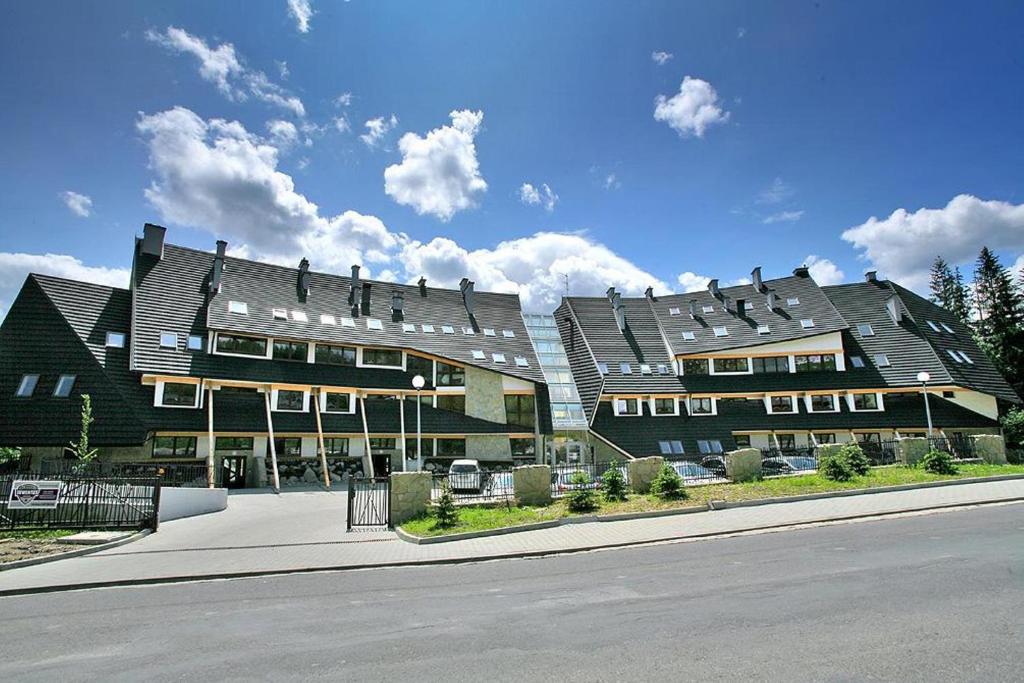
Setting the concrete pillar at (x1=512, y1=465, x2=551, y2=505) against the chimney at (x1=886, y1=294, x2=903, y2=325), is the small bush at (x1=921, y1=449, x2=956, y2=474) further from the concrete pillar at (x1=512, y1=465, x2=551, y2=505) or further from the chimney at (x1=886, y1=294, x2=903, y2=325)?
the chimney at (x1=886, y1=294, x2=903, y2=325)

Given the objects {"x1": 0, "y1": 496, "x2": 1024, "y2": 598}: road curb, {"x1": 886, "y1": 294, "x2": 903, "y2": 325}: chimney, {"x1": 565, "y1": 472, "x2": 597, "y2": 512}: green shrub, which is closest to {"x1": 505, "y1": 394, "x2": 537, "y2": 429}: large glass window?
{"x1": 565, "y1": 472, "x2": 597, "y2": 512}: green shrub

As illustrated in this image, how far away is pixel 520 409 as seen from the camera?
128ft

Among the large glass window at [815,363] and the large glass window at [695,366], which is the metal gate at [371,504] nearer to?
the large glass window at [695,366]

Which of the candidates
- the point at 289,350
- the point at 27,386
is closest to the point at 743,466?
the point at 289,350

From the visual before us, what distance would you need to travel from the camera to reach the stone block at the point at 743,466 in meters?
20.1

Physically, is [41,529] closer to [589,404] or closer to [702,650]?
[702,650]

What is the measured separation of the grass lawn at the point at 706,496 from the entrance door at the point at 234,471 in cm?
1925

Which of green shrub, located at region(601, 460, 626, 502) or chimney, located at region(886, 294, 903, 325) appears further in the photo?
chimney, located at region(886, 294, 903, 325)

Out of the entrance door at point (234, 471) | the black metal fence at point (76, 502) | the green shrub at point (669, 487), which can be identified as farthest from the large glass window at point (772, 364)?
the black metal fence at point (76, 502)

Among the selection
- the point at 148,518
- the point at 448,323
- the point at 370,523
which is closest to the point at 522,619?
the point at 370,523

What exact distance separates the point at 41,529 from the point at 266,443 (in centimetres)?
1651

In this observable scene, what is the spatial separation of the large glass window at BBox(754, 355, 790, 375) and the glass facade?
13723 millimetres

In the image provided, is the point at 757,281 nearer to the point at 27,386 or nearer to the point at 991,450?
the point at 991,450

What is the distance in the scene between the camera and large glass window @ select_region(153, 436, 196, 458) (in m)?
28.7
